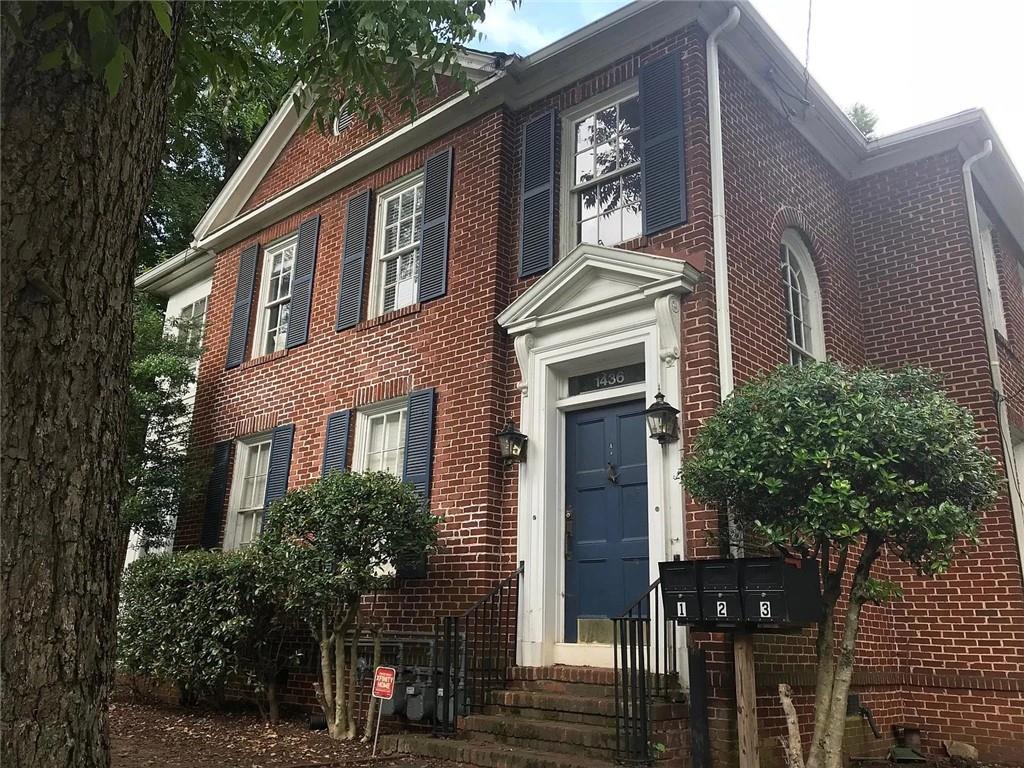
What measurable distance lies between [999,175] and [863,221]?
1882 millimetres

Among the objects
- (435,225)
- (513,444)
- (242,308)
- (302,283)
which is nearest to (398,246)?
(435,225)

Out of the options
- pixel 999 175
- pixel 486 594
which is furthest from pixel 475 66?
pixel 999 175

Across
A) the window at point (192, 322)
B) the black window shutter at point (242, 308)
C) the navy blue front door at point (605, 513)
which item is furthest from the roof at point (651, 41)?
the navy blue front door at point (605, 513)

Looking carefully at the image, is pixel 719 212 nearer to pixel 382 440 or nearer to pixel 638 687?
pixel 638 687

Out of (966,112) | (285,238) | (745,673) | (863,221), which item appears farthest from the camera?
(285,238)

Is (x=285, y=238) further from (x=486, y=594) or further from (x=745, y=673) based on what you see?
(x=745, y=673)

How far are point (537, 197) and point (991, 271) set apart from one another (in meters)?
6.17

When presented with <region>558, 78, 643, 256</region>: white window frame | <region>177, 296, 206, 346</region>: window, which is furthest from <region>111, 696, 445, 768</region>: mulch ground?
<region>177, 296, 206, 346</region>: window

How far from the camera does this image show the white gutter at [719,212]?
664 cm

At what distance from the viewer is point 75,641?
222cm

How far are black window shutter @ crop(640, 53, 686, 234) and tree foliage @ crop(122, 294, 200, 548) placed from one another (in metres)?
6.92

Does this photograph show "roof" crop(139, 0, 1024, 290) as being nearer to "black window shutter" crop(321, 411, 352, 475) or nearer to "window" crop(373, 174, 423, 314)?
"window" crop(373, 174, 423, 314)

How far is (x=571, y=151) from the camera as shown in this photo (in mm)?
8477

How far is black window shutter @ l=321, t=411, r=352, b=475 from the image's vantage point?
9.17 m
